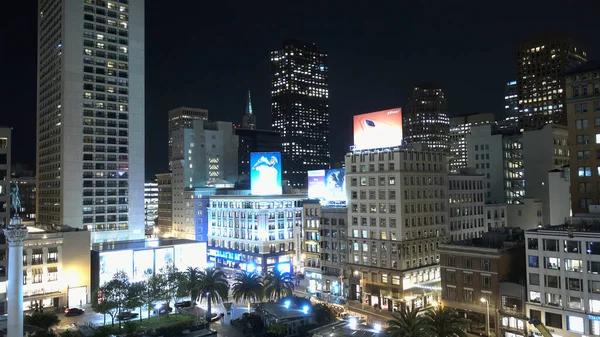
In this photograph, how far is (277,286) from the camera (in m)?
83.7

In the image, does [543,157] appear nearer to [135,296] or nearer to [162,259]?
[162,259]

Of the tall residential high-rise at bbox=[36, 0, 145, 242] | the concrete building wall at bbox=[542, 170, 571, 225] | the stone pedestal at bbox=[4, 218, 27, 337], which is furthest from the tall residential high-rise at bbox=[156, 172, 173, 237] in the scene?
the stone pedestal at bbox=[4, 218, 27, 337]

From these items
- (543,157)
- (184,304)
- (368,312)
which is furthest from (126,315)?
(543,157)

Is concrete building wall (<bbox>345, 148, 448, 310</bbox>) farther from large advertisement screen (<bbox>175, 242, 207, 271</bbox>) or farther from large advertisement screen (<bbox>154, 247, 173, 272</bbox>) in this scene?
large advertisement screen (<bbox>154, 247, 173, 272</bbox>)

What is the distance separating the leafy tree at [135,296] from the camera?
248 feet

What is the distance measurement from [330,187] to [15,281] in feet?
249

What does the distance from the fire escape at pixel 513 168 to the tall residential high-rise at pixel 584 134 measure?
5577 centimetres

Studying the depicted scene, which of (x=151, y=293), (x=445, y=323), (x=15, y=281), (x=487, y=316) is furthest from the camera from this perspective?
(x=151, y=293)

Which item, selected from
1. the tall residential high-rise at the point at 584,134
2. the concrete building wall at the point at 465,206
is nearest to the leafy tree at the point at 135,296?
the concrete building wall at the point at 465,206

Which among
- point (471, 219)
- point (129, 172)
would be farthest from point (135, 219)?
point (471, 219)

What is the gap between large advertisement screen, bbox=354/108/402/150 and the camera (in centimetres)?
9544

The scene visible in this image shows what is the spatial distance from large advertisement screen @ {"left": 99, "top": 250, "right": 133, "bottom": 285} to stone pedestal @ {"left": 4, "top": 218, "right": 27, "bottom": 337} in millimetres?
44852

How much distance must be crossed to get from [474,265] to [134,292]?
178 feet

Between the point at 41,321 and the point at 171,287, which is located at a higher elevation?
the point at 171,287
